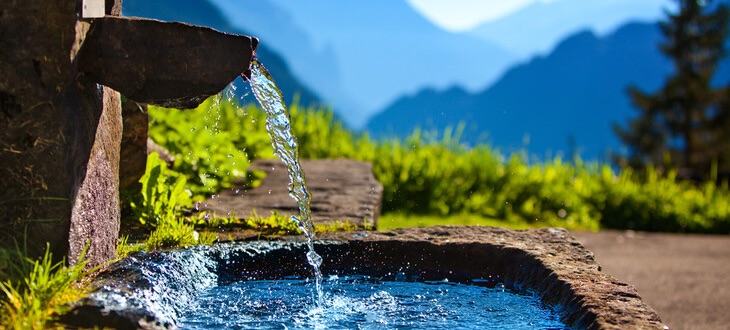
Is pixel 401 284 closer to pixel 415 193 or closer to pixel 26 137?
pixel 26 137

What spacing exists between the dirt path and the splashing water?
2820 mm

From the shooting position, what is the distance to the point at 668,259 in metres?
7.28

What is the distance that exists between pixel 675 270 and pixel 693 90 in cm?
1557

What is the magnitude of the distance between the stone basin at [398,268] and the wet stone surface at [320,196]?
0.88 m

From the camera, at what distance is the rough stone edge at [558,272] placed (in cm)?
253

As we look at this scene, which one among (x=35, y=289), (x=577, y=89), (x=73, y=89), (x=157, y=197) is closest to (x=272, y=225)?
(x=157, y=197)

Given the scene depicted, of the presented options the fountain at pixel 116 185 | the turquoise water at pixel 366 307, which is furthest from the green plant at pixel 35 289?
the turquoise water at pixel 366 307

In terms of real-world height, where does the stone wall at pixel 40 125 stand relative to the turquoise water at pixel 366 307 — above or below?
above

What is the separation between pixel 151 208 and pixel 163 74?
1.49m

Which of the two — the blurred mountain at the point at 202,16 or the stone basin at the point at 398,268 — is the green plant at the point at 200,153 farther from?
the blurred mountain at the point at 202,16

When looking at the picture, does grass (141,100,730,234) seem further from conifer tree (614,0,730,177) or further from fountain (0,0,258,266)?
conifer tree (614,0,730,177)

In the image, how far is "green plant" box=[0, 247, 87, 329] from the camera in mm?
2410

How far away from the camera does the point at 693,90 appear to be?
68.8 feet

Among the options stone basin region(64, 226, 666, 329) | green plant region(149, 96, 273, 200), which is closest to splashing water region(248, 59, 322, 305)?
stone basin region(64, 226, 666, 329)
